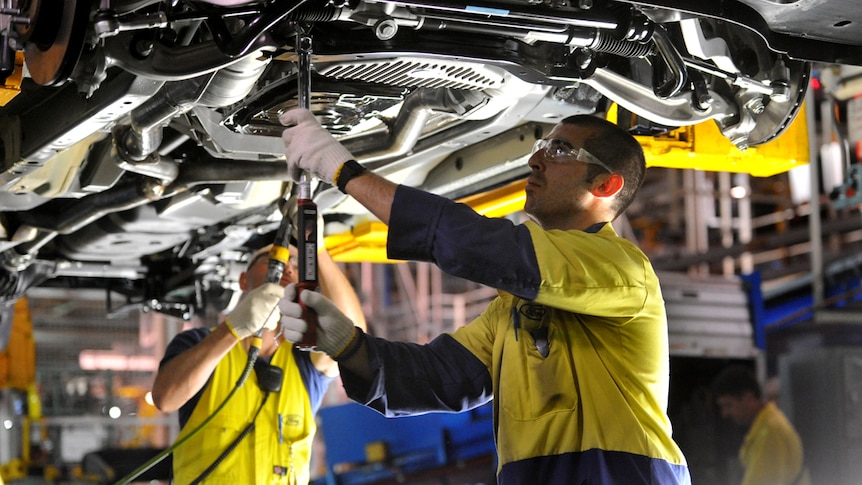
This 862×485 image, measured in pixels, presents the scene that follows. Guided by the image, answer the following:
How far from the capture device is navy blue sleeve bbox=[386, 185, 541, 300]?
2389 millimetres

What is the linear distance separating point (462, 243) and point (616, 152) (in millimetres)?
681

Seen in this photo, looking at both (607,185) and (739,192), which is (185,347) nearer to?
(607,185)

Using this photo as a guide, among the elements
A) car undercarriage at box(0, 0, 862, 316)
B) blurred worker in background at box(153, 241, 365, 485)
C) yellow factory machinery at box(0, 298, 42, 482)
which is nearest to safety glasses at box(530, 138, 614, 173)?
car undercarriage at box(0, 0, 862, 316)

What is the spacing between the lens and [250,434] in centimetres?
432

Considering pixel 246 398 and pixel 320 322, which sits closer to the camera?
pixel 320 322

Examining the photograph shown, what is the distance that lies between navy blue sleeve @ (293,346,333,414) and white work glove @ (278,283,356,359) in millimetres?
1862

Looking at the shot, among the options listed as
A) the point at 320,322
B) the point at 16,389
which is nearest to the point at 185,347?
the point at 320,322

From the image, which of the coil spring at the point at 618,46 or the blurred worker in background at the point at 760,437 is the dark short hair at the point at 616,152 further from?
the blurred worker in background at the point at 760,437

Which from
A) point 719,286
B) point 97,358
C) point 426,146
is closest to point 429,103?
point 426,146

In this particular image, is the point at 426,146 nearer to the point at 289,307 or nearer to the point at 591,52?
the point at 591,52

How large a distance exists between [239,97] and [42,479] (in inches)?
279

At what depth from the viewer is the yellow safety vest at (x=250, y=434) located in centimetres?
427

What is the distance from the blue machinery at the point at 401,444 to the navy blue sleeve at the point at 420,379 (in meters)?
5.00

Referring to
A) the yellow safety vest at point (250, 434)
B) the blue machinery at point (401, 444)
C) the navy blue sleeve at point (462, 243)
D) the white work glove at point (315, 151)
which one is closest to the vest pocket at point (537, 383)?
the navy blue sleeve at point (462, 243)
